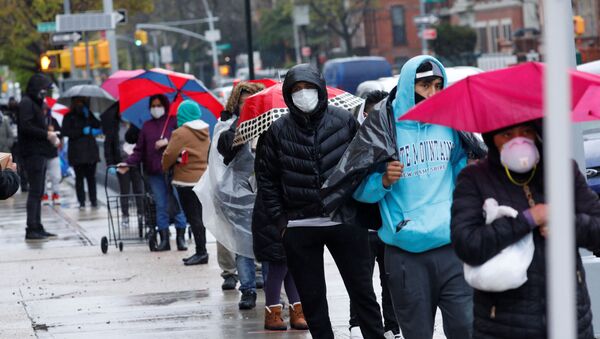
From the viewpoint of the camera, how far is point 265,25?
90.1 metres

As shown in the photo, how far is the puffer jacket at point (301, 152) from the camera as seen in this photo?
7.49 m

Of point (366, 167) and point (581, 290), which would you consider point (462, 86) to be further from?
point (366, 167)

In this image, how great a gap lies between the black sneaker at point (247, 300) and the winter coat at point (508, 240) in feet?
17.5

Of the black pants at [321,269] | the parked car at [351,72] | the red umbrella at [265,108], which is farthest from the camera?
the parked car at [351,72]

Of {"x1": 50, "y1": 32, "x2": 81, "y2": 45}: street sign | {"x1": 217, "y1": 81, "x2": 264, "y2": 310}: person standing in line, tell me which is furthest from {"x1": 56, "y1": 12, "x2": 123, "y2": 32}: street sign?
{"x1": 217, "y1": 81, "x2": 264, "y2": 310}: person standing in line

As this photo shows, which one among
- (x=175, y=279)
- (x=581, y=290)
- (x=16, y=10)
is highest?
(x=16, y=10)

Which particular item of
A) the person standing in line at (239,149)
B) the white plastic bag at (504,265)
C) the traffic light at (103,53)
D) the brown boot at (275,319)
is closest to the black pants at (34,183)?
the person standing in line at (239,149)

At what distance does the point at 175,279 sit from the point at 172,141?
1.39 m

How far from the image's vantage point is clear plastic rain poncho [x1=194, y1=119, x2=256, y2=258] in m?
10.1

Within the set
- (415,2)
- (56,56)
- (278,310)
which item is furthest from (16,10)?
(415,2)

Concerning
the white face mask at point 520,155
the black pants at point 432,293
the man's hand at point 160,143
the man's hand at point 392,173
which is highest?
the white face mask at point 520,155

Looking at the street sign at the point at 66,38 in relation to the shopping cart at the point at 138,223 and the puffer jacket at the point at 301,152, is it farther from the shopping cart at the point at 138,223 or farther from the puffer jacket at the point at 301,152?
the puffer jacket at the point at 301,152

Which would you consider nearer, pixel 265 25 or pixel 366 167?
pixel 366 167

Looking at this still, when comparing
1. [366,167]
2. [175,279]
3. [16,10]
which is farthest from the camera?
[16,10]
